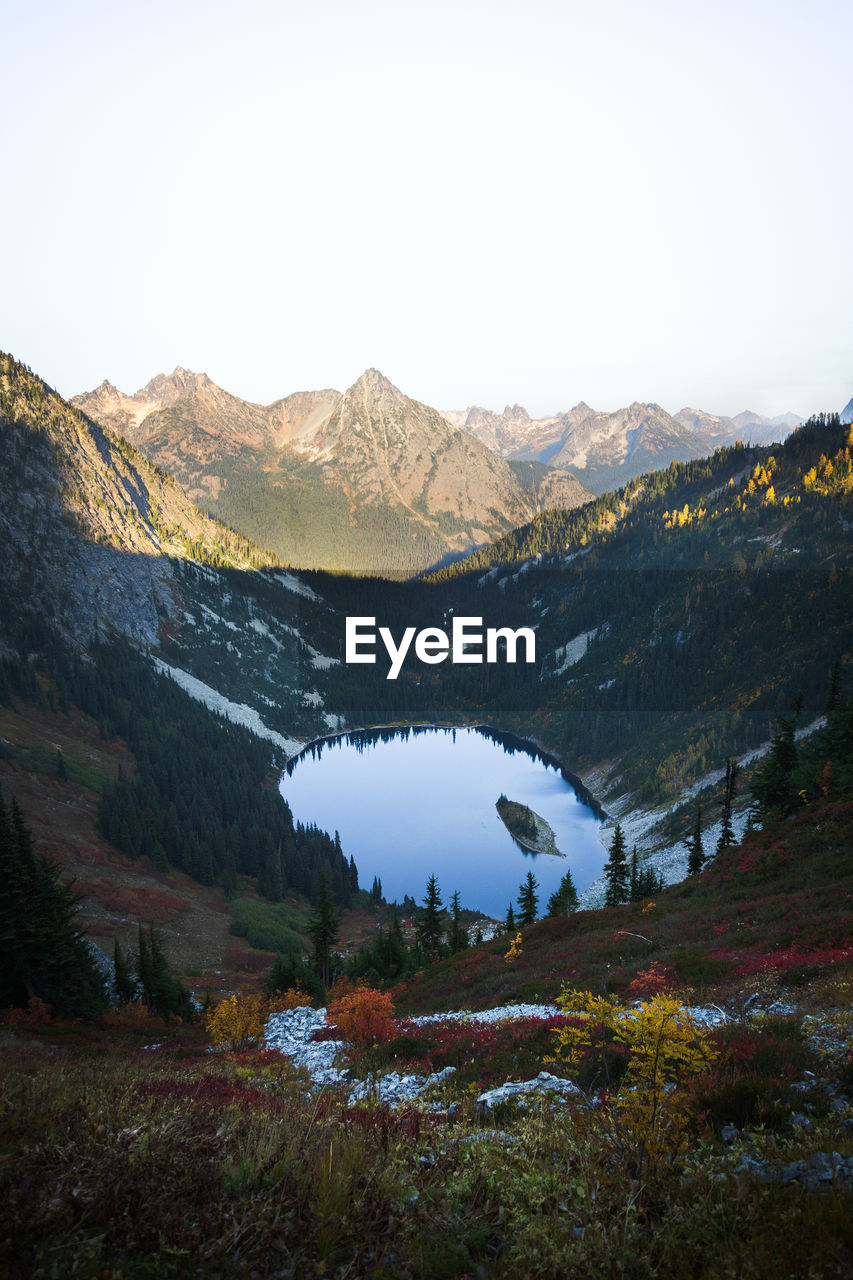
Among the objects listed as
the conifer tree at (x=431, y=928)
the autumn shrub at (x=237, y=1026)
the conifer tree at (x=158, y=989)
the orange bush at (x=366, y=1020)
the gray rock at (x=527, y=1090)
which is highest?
the gray rock at (x=527, y=1090)

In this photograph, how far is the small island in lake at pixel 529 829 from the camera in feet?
365

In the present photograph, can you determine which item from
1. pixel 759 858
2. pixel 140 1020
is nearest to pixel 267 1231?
pixel 140 1020

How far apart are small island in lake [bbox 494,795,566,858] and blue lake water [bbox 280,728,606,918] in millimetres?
1643

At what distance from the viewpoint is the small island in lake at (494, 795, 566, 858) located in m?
111

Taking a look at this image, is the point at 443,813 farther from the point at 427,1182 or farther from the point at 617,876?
the point at 427,1182

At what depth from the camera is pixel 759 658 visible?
485ft

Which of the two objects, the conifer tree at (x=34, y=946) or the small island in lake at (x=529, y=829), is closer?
the conifer tree at (x=34, y=946)

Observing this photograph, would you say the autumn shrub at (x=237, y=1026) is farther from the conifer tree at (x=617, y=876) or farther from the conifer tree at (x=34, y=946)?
the conifer tree at (x=617, y=876)

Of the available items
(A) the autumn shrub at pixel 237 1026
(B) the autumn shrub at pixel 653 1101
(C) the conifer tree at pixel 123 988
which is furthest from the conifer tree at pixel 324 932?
(B) the autumn shrub at pixel 653 1101

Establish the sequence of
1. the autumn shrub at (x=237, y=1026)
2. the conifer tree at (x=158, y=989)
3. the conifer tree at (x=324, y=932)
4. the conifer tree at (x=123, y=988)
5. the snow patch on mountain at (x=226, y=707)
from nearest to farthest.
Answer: the autumn shrub at (x=237, y=1026), the conifer tree at (x=158, y=989), the conifer tree at (x=123, y=988), the conifer tree at (x=324, y=932), the snow patch on mountain at (x=226, y=707)

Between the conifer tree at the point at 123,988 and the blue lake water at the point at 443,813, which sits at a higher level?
the conifer tree at the point at 123,988

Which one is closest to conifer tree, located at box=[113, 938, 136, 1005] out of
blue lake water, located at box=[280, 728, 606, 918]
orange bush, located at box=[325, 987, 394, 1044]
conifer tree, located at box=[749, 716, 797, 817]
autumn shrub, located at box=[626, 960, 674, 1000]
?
orange bush, located at box=[325, 987, 394, 1044]

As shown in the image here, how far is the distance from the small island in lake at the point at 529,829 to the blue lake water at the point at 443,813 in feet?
5.39

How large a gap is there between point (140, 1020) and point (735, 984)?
31984mm
